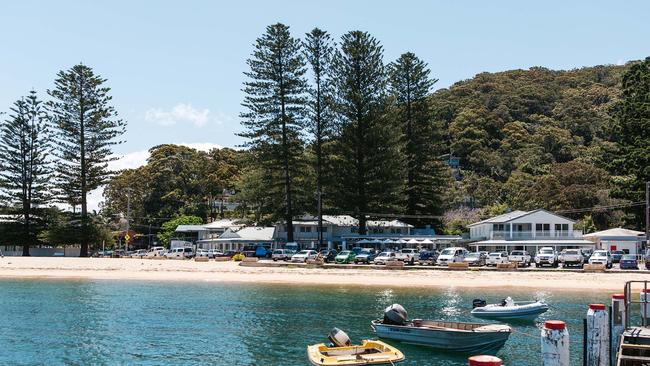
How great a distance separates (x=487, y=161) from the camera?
122 m

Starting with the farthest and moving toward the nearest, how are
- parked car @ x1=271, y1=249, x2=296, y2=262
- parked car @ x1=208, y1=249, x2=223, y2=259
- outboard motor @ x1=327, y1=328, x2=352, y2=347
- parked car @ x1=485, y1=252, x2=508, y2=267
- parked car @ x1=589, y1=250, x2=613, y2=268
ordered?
parked car @ x1=208, y1=249, x2=223, y2=259 → parked car @ x1=271, y1=249, x2=296, y2=262 → parked car @ x1=485, y1=252, x2=508, y2=267 → parked car @ x1=589, y1=250, x2=613, y2=268 → outboard motor @ x1=327, y1=328, x2=352, y2=347

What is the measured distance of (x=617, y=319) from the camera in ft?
53.9

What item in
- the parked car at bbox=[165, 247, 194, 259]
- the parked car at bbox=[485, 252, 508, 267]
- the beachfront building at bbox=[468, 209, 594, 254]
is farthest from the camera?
the parked car at bbox=[165, 247, 194, 259]

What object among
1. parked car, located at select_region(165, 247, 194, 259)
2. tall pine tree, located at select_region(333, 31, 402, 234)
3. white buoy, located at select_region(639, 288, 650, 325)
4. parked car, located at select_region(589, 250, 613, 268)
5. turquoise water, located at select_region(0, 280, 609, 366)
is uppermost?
tall pine tree, located at select_region(333, 31, 402, 234)

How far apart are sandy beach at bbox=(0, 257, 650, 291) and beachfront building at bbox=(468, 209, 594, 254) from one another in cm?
1857

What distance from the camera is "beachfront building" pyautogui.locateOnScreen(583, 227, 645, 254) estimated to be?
228 ft

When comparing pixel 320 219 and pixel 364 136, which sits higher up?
pixel 364 136

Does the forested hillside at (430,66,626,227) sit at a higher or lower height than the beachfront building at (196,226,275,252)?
higher

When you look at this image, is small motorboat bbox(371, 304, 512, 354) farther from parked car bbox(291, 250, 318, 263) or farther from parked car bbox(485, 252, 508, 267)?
parked car bbox(291, 250, 318, 263)

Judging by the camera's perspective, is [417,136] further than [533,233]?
Yes

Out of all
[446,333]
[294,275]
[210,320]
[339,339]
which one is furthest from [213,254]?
[339,339]

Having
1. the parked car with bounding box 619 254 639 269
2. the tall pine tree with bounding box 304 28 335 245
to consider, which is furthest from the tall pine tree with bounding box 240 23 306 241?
the parked car with bounding box 619 254 639 269

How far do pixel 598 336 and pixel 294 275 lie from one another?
41712 mm

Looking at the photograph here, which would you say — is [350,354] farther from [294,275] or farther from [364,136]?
[364,136]
